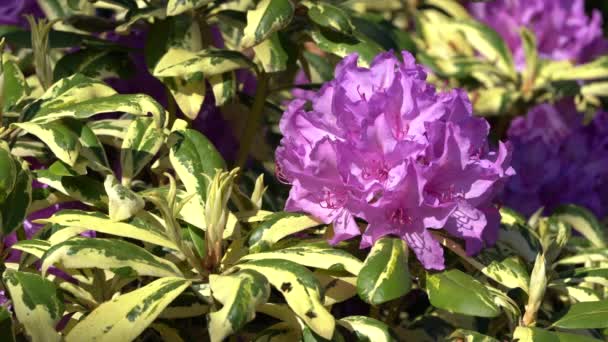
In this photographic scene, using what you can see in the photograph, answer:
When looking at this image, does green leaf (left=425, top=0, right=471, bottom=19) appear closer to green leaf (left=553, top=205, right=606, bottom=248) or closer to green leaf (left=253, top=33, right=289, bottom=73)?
green leaf (left=553, top=205, right=606, bottom=248)

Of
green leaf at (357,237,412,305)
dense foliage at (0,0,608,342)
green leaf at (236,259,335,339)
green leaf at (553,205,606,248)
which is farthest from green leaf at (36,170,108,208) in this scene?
green leaf at (553,205,606,248)

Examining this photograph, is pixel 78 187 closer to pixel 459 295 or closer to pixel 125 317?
pixel 125 317

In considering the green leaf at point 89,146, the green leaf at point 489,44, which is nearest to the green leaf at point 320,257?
the green leaf at point 89,146

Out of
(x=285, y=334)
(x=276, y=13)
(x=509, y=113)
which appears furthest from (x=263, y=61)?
(x=509, y=113)

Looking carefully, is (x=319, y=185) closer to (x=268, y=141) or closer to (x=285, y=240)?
(x=285, y=240)

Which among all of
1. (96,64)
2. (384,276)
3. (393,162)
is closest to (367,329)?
(384,276)
